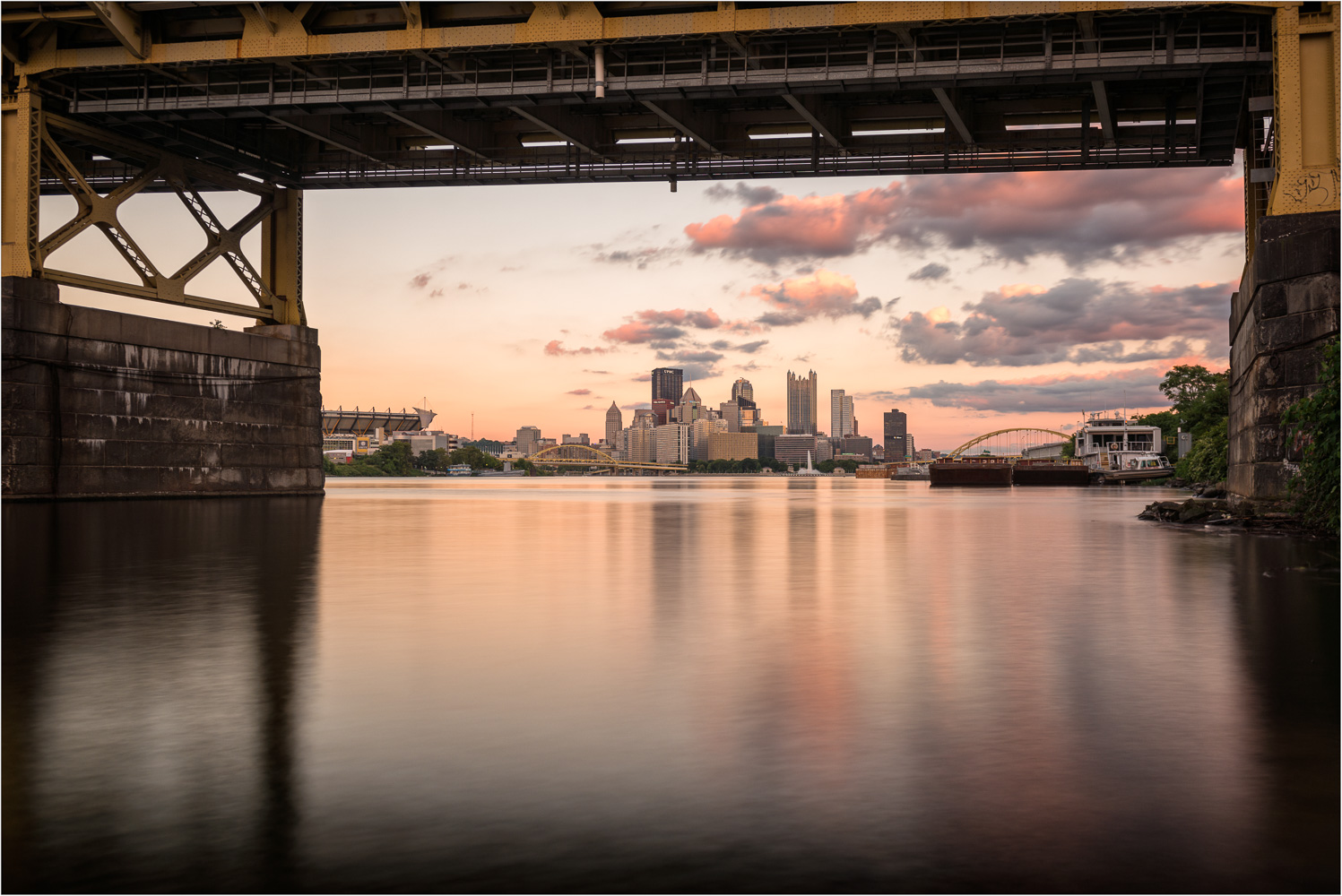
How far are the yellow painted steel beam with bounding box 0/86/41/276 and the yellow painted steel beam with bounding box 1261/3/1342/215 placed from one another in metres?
36.6

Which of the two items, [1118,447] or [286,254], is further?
[1118,447]

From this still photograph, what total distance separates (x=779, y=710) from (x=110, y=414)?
38.6 metres

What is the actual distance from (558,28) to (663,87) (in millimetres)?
3496

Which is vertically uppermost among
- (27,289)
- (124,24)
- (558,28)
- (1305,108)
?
(124,24)

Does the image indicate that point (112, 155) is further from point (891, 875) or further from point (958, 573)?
point (891, 875)

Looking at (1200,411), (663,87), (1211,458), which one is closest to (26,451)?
(663,87)

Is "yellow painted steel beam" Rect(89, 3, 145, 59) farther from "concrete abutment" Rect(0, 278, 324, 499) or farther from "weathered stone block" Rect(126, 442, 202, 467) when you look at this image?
"weathered stone block" Rect(126, 442, 202, 467)

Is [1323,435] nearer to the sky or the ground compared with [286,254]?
nearer to the ground

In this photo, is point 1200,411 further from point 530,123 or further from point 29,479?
point 29,479

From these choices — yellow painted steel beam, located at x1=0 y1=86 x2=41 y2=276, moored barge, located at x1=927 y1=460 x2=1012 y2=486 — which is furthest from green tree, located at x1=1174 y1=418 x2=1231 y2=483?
yellow painted steel beam, located at x1=0 y1=86 x2=41 y2=276

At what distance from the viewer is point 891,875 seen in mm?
3416

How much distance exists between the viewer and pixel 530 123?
40.7m

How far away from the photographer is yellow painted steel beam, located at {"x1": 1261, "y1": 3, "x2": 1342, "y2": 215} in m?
24.4

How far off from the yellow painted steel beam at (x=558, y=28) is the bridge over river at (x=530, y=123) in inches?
3.0
